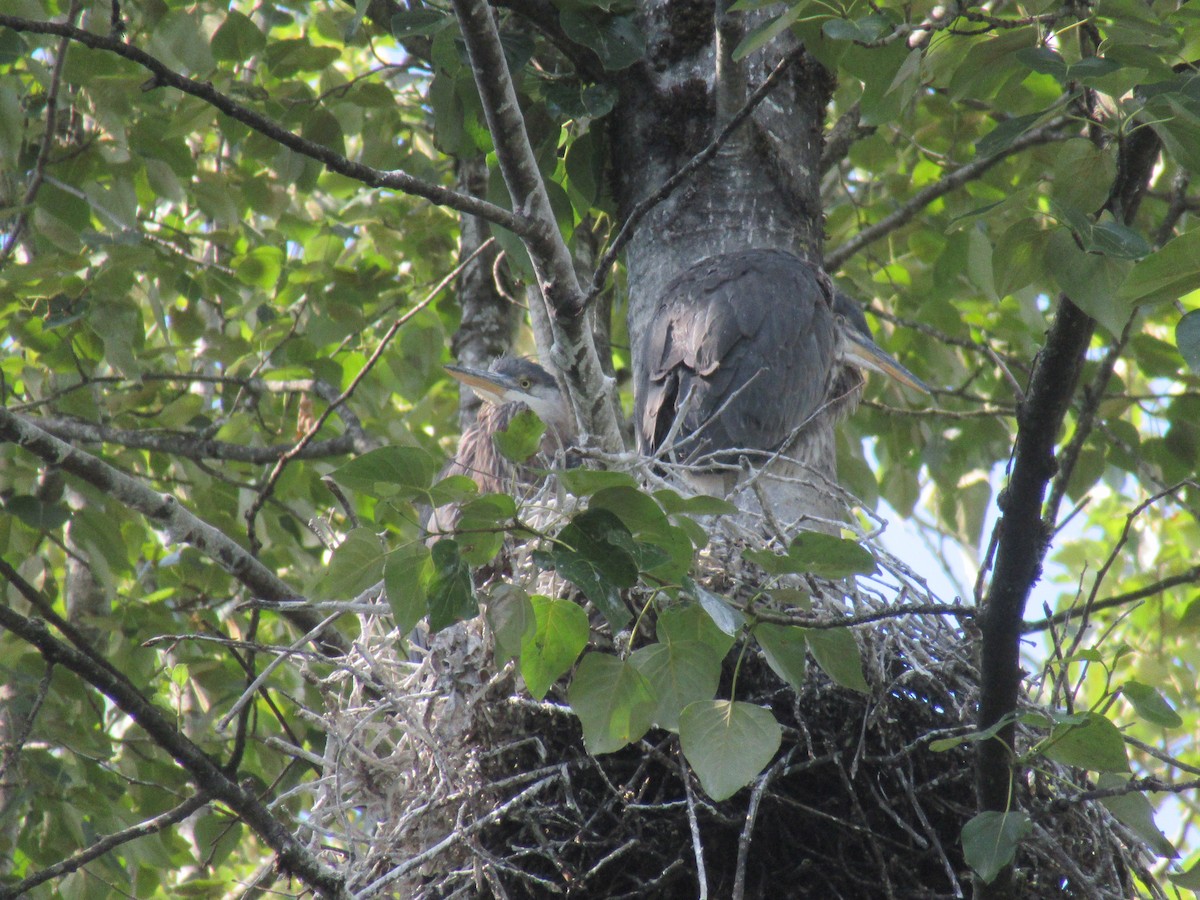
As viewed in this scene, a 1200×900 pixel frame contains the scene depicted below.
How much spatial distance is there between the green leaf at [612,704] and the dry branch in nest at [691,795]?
0.23m

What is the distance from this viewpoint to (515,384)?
4113mm

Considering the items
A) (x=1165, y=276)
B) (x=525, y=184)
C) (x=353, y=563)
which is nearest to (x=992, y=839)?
(x=1165, y=276)

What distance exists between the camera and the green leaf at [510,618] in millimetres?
1729

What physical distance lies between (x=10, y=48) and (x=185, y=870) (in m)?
3.37

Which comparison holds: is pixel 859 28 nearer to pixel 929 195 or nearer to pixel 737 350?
pixel 737 350

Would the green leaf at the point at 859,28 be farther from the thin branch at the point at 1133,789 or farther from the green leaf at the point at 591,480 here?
the thin branch at the point at 1133,789

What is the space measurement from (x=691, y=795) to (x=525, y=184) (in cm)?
115

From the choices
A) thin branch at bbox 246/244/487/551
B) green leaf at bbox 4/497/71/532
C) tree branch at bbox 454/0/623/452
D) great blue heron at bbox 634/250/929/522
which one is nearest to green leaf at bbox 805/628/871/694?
tree branch at bbox 454/0/623/452

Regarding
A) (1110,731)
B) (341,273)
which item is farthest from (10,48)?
(1110,731)

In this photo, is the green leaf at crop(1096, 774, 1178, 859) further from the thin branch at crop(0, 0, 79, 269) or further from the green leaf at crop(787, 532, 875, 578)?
the thin branch at crop(0, 0, 79, 269)

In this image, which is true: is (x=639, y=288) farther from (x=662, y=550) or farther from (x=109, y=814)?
(x=109, y=814)

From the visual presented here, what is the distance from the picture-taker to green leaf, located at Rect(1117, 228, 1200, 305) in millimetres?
1459

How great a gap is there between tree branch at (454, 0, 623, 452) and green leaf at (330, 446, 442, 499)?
76 cm

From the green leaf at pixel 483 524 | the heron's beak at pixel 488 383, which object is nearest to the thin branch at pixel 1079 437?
the green leaf at pixel 483 524
